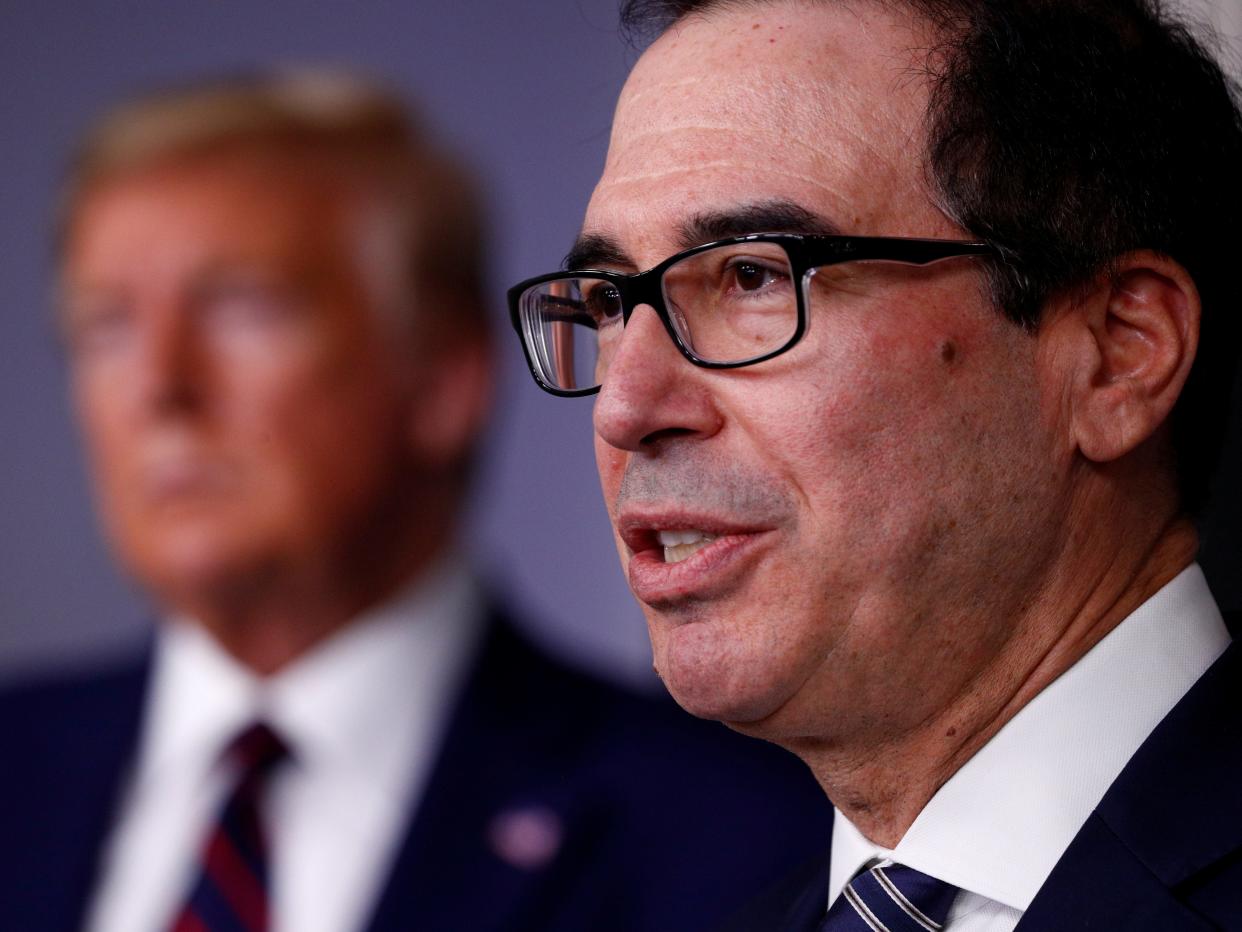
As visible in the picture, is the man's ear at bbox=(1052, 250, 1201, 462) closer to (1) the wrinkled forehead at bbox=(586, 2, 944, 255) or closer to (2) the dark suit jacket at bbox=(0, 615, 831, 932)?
(1) the wrinkled forehead at bbox=(586, 2, 944, 255)

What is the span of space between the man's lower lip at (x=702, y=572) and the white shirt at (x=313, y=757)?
42.1 inches

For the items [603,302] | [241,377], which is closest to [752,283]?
[603,302]

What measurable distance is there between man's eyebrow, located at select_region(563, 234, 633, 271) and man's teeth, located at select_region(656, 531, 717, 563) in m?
0.28

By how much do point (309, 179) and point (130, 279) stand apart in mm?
354

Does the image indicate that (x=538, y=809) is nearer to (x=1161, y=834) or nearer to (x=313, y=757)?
(x=313, y=757)

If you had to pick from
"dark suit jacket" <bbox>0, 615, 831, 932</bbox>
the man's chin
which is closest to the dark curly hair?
the man's chin

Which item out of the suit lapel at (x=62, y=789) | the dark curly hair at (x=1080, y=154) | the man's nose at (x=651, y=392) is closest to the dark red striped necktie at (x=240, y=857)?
the suit lapel at (x=62, y=789)

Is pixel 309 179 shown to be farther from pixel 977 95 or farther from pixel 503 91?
pixel 977 95

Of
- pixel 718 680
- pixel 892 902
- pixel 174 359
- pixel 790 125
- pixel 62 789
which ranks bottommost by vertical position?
pixel 62 789

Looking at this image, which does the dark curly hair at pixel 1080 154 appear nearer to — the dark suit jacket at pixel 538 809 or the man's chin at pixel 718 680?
the man's chin at pixel 718 680

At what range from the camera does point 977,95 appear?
1468 mm

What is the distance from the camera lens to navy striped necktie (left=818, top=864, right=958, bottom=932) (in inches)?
55.9

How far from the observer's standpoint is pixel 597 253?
1590 mm

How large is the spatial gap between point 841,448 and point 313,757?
1.40m
